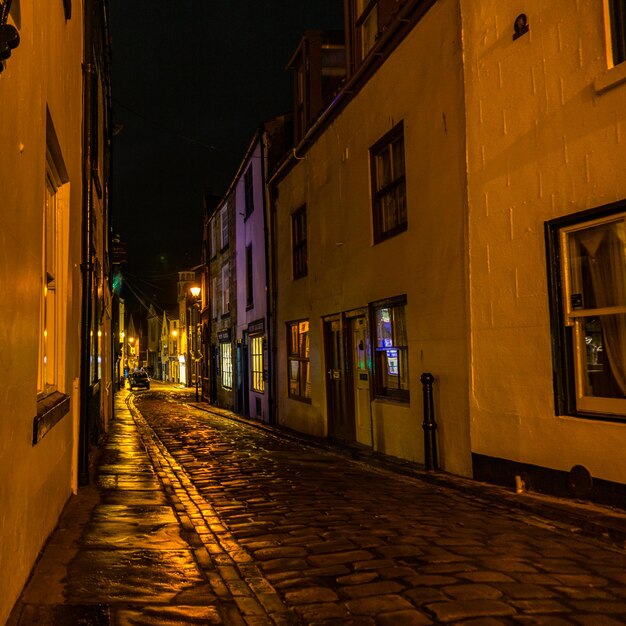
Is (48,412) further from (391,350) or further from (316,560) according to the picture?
(391,350)

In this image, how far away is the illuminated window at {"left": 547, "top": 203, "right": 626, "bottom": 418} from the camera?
6.33 metres

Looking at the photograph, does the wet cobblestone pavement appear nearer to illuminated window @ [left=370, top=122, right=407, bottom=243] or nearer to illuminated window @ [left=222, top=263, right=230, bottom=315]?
illuminated window @ [left=370, top=122, right=407, bottom=243]

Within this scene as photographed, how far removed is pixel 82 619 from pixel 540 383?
512 centimetres

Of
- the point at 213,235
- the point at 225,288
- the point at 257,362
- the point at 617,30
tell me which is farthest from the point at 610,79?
the point at 213,235

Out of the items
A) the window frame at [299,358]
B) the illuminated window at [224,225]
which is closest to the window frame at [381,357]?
the window frame at [299,358]

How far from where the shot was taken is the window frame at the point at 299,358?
50.4 feet

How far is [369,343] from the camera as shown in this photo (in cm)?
Result: 1127

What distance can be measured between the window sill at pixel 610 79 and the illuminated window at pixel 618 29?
0.22 meters

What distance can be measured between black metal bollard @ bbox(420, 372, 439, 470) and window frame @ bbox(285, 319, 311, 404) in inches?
242

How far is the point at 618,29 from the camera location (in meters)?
6.27

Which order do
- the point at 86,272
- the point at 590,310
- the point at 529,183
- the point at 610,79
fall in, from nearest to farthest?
1. the point at 610,79
2. the point at 590,310
3. the point at 529,183
4. the point at 86,272

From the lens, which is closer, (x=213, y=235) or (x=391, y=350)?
(x=391, y=350)

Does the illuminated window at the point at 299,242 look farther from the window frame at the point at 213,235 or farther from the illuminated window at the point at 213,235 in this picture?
the illuminated window at the point at 213,235

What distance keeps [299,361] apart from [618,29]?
36.4 feet
